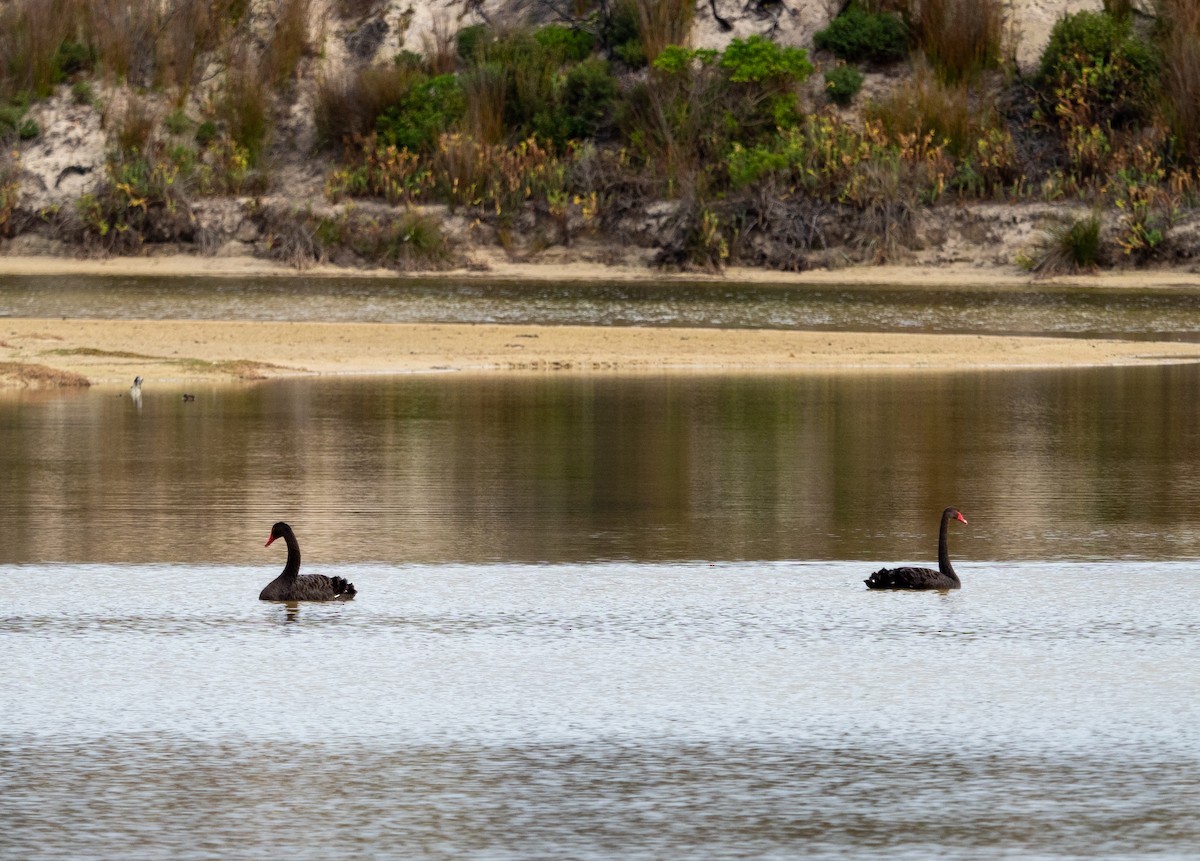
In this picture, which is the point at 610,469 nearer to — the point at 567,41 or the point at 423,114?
the point at 423,114

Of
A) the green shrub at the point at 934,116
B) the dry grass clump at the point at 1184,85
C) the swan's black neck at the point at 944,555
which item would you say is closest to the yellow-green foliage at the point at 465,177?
the green shrub at the point at 934,116

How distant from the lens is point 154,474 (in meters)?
14.8

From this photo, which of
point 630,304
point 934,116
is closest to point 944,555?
point 630,304

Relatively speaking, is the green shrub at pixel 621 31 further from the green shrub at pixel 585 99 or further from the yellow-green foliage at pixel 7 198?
the yellow-green foliage at pixel 7 198

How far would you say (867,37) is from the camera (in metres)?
40.0

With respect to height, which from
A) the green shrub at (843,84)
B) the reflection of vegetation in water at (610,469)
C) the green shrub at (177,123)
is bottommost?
the reflection of vegetation in water at (610,469)

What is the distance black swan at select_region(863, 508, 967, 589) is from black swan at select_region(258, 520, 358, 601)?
2577 mm

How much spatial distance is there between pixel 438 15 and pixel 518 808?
125 ft

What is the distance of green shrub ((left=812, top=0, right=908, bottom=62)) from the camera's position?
4000 cm

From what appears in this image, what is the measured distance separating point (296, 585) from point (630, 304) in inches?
810

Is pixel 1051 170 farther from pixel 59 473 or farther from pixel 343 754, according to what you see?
pixel 343 754

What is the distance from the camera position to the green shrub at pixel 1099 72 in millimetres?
37312

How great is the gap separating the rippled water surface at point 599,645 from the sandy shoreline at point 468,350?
5117 mm

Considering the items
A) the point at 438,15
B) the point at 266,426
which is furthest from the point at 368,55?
the point at 266,426
